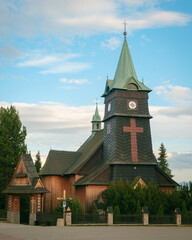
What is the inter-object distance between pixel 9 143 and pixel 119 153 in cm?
1654

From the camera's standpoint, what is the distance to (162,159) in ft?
241

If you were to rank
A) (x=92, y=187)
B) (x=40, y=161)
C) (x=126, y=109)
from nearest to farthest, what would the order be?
(x=92, y=187)
(x=126, y=109)
(x=40, y=161)

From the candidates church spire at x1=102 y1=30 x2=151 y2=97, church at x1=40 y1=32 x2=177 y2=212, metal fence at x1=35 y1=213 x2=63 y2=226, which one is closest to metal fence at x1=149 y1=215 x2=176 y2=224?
metal fence at x1=35 y1=213 x2=63 y2=226

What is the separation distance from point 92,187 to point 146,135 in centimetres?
991

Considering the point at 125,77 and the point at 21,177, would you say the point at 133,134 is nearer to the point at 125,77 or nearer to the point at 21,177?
the point at 125,77

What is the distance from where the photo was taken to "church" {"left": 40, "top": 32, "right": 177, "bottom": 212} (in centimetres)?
4478

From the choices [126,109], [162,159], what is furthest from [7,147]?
[162,159]

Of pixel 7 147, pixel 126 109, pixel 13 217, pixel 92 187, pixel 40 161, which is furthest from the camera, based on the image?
pixel 40 161

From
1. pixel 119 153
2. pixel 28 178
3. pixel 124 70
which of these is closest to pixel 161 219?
pixel 119 153

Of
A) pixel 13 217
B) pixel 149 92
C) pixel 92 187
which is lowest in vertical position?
pixel 13 217

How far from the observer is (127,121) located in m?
46.8

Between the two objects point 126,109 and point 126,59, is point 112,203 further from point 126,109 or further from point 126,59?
point 126,59

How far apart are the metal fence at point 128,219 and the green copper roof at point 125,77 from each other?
18.7 metres

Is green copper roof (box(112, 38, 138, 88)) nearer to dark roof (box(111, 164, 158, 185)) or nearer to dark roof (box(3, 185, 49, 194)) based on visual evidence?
dark roof (box(111, 164, 158, 185))
